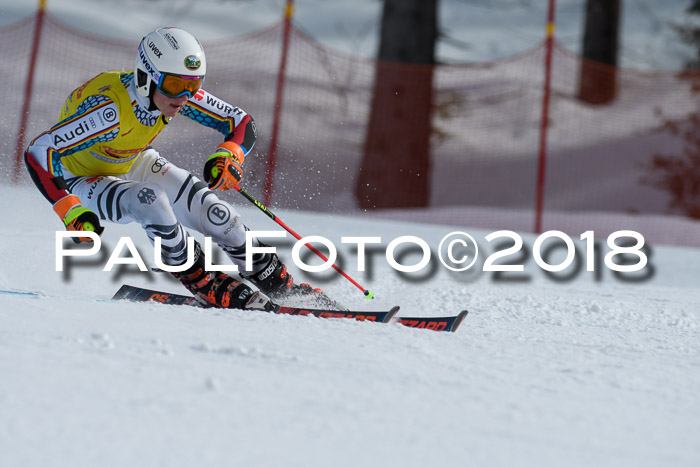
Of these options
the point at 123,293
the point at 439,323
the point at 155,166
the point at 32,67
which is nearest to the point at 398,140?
the point at 32,67

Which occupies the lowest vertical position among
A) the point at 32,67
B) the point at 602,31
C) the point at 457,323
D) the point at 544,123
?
the point at 457,323

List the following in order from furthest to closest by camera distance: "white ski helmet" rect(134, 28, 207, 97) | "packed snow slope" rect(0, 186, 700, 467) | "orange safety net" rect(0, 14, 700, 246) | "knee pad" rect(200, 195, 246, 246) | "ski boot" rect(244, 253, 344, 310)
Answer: "orange safety net" rect(0, 14, 700, 246), "ski boot" rect(244, 253, 344, 310), "knee pad" rect(200, 195, 246, 246), "white ski helmet" rect(134, 28, 207, 97), "packed snow slope" rect(0, 186, 700, 467)

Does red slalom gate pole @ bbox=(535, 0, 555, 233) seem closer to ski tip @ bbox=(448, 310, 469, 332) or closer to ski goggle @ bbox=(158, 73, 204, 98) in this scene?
ski tip @ bbox=(448, 310, 469, 332)

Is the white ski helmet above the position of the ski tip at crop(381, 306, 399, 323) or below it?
above

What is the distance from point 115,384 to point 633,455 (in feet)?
4.58

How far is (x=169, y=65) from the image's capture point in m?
3.59

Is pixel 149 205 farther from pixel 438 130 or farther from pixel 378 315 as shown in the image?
pixel 438 130

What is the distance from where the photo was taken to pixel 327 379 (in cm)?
231

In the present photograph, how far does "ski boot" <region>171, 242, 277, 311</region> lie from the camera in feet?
13.2

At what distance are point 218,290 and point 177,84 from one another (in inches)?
45.6

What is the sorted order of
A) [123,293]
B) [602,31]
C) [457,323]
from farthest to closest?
[602,31], [123,293], [457,323]

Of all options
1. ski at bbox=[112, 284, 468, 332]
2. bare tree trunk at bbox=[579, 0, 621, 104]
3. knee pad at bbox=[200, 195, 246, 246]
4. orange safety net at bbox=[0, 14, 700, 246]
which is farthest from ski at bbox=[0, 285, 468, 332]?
bare tree trunk at bbox=[579, 0, 621, 104]

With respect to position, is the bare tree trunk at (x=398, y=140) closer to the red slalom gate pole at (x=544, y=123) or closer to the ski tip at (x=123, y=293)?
the red slalom gate pole at (x=544, y=123)

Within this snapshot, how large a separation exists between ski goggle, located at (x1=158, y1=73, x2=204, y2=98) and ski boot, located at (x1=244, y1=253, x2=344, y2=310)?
1.08 metres
